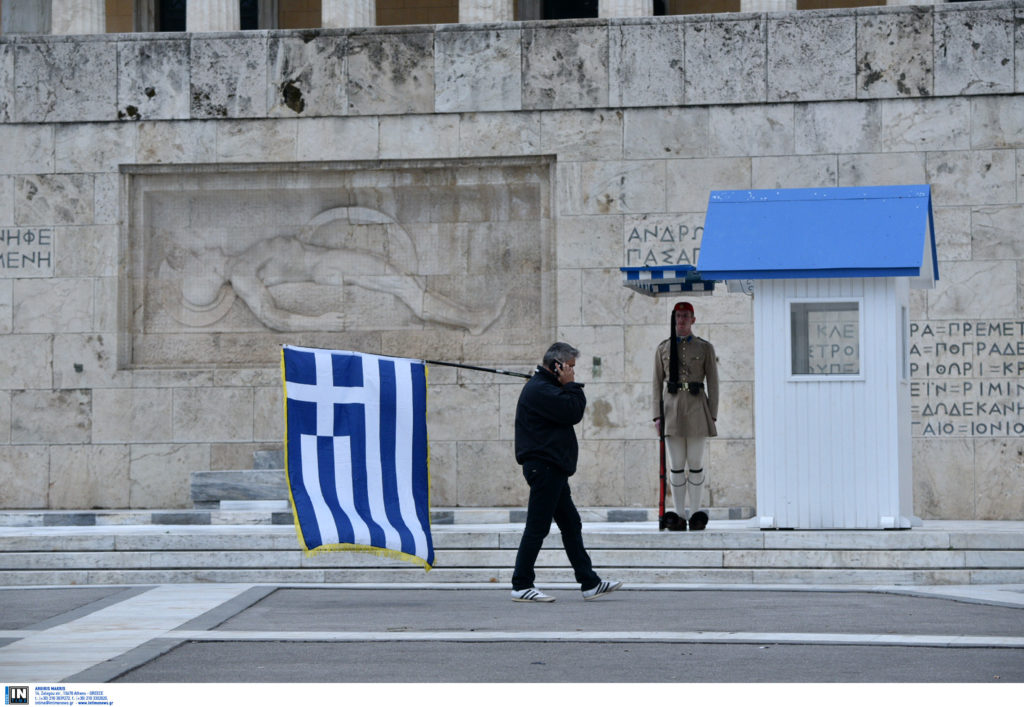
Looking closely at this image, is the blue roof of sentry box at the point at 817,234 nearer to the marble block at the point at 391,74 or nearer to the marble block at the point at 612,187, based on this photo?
the marble block at the point at 612,187

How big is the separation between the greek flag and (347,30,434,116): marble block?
6.30m

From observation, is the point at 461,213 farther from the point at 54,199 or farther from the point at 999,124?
the point at 999,124

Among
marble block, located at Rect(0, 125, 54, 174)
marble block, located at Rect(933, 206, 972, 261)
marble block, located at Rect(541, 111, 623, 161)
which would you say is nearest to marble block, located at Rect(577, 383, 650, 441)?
marble block, located at Rect(541, 111, 623, 161)

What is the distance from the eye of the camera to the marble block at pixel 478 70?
1909 cm

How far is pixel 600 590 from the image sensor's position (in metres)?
11.9

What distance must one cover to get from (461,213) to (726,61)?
3.42m

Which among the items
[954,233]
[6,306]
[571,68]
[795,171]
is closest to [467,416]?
[571,68]

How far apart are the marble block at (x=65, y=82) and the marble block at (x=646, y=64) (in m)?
5.70

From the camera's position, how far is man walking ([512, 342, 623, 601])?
→ 11633 millimetres

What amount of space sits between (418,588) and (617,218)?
6907mm

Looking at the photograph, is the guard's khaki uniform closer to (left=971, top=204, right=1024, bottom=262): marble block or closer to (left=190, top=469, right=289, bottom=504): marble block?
(left=971, top=204, right=1024, bottom=262): marble block

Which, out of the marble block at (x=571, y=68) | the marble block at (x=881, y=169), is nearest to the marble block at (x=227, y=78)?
the marble block at (x=571, y=68)

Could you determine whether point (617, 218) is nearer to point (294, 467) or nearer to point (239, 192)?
point (239, 192)
